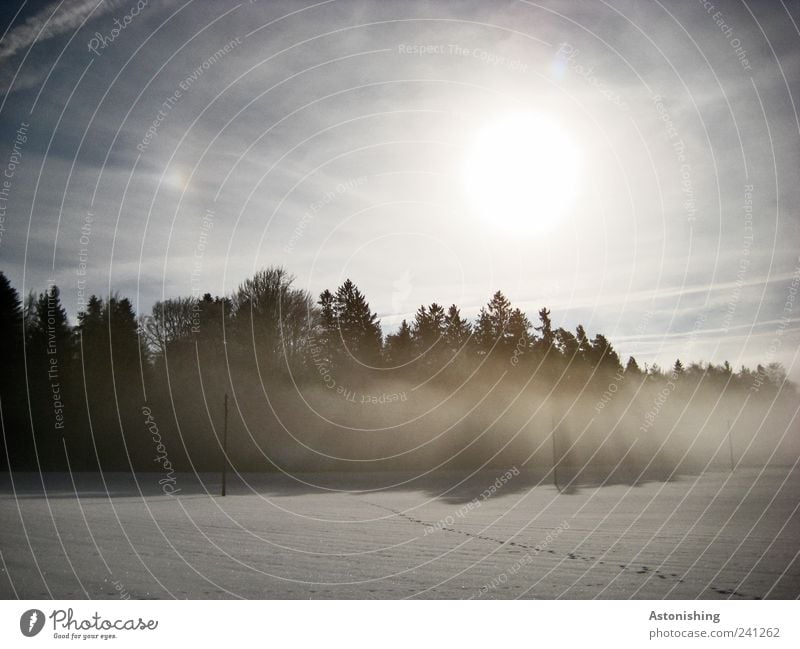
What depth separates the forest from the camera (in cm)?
3775

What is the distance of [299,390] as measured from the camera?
40.2 metres

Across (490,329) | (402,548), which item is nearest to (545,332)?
(490,329)

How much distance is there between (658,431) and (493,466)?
21606 mm

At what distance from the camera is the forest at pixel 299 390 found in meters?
37.8

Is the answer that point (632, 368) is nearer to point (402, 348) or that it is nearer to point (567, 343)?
point (567, 343)

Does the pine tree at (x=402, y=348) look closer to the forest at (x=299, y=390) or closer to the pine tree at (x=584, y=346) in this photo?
the forest at (x=299, y=390)

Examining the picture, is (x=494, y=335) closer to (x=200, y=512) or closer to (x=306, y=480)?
(x=306, y=480)
